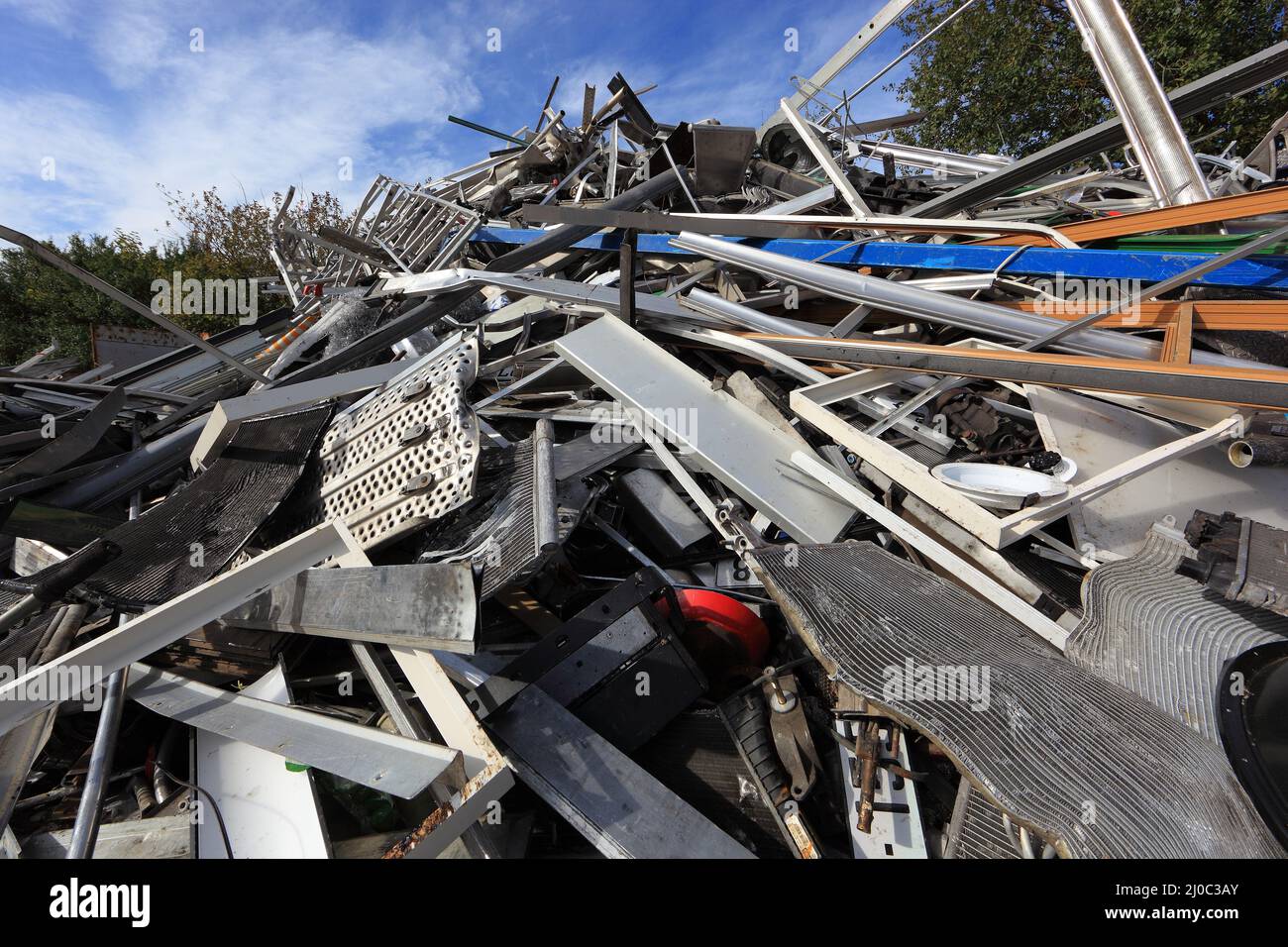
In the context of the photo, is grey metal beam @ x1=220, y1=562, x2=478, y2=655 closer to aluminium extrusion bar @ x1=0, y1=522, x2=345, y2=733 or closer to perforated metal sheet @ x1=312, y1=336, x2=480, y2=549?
aluminium extrusion bar @ x1=0, y1=522, x2=345, y2=733

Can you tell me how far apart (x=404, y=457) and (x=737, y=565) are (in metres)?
1.47

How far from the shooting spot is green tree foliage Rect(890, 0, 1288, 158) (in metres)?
8.55

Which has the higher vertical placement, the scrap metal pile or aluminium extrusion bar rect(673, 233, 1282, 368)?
aluminium extrusion bar rect(673, 233, 1282, 368)

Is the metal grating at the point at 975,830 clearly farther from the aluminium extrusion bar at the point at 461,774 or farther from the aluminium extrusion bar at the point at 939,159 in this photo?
the aluminium extrusion bar at the point at 939,159

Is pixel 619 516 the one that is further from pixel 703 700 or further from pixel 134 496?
pixel 134 496

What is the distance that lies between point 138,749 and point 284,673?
555mm

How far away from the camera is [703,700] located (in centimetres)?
218

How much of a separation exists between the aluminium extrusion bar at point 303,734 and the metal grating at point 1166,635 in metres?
1.75

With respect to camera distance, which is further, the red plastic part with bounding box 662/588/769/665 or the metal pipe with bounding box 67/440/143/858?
the red plastic part with bounding box 662/588/769/665

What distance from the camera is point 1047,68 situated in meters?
10.0

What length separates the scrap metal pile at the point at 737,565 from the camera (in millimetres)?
1551

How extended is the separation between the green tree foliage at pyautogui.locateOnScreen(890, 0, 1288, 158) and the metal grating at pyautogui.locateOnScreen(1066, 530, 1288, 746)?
342 inches

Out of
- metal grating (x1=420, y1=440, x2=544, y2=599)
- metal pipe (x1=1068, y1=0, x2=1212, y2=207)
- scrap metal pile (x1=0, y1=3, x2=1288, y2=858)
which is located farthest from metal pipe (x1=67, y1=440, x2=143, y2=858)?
metal pipe (x1=1068, y1=0, x2=1212, y2=207)

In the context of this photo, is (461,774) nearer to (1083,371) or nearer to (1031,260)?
(1083,371)
